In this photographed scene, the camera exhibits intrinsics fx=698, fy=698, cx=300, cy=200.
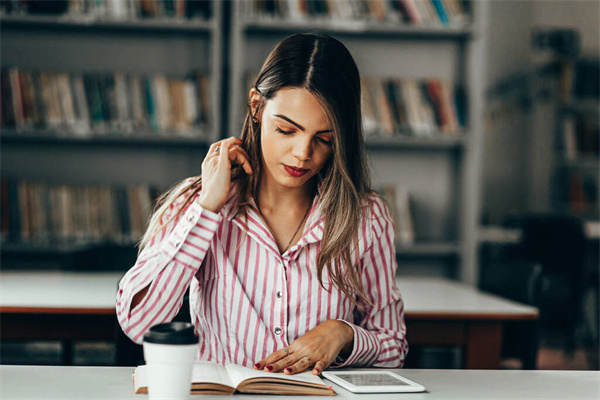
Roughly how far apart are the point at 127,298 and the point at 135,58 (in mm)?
2584

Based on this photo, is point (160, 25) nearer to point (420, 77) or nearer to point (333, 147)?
point (420, 77)

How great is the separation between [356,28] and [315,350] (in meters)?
2.52

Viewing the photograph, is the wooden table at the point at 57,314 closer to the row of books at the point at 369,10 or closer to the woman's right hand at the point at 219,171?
the woman's right hand at the point at 219,171

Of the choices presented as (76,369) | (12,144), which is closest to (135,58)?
(12,144)

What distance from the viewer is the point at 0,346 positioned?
3.07 meters

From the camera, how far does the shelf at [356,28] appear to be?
137 inches

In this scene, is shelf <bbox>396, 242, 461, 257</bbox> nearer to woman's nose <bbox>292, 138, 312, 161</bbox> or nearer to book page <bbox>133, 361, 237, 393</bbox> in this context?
woman's nose <bbox>292, 138, 312, 161</bbox>

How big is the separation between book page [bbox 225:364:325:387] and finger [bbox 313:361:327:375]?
0.5 inches

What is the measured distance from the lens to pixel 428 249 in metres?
3.60

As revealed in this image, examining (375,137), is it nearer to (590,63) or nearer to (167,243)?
(167,243)

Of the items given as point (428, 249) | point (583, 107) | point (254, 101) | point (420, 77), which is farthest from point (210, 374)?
point (583, 107)

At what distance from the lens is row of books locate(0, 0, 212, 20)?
3.37m

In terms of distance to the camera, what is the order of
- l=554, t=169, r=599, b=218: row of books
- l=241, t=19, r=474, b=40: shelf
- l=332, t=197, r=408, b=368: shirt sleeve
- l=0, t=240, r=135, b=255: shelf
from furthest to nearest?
l=554, t=169, r=599, b=218: row of books, l=241, t=19, r=474, b=40: shelf, l=0, t=240, r=135, b=255: shelf, l=332, t=197, r=408, b=368: shirt sleeve

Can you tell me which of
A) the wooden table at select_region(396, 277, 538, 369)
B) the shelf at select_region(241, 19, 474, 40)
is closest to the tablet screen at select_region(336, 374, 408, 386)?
the wooden table at select_region(396, 277, 538, 369)
